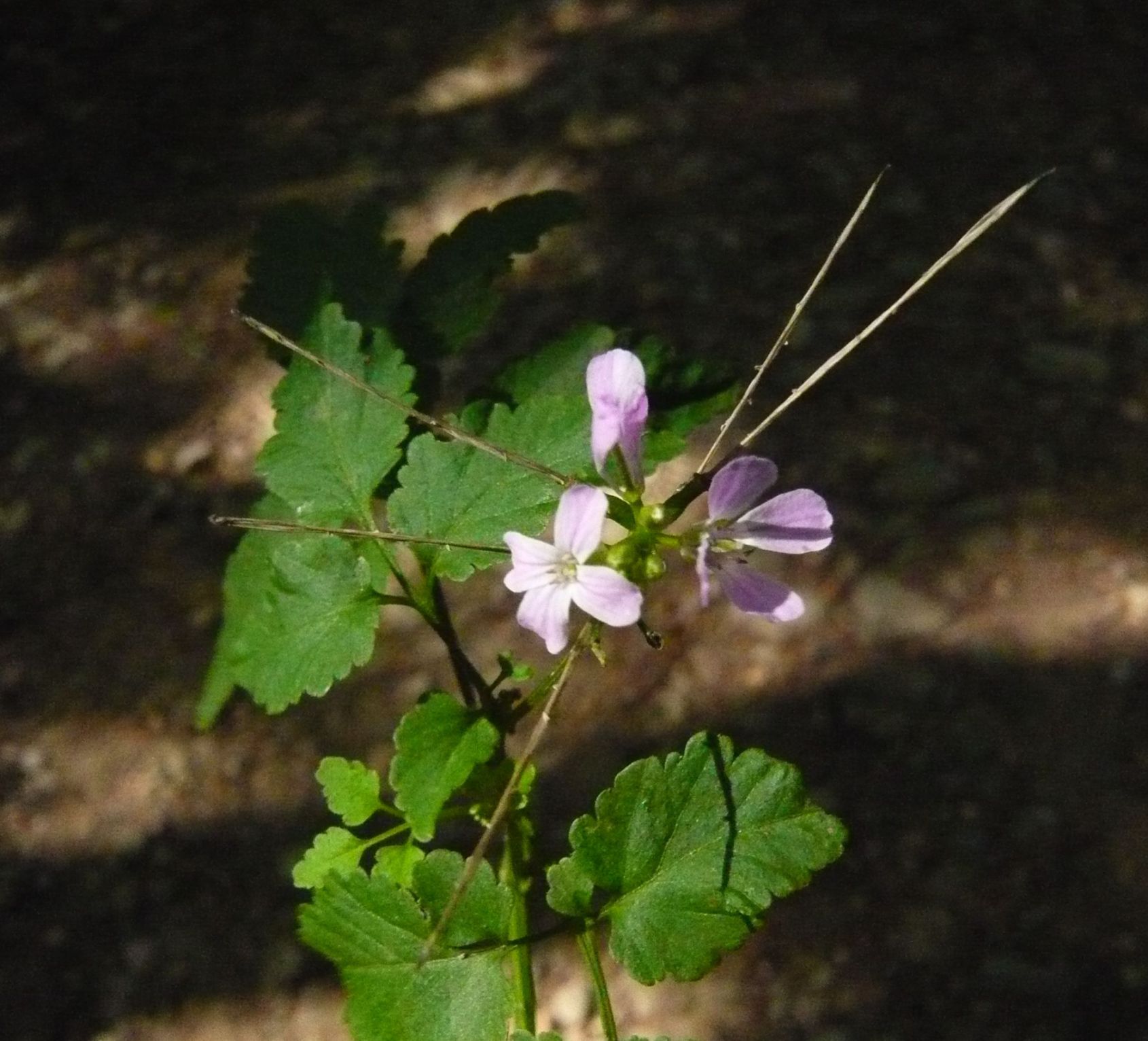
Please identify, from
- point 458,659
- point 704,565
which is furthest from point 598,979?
point 704,565

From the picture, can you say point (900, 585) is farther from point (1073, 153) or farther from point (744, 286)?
point (1073, 153)

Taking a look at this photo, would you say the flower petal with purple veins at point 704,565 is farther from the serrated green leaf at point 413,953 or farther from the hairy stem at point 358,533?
the serrated green leaf at point 413,953

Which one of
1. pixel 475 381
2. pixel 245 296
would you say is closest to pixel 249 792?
pixel 475 381

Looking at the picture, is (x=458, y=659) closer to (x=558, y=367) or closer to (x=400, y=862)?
(x=400, y=862)

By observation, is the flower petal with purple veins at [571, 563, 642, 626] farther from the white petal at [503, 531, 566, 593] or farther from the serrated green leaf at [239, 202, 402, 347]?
the serrated green leaf at [239, 202, 402, 347]

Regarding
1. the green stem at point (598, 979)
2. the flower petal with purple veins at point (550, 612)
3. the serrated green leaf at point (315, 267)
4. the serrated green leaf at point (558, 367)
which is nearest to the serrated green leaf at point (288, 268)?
the serrated green leaf at point (315, 267)
